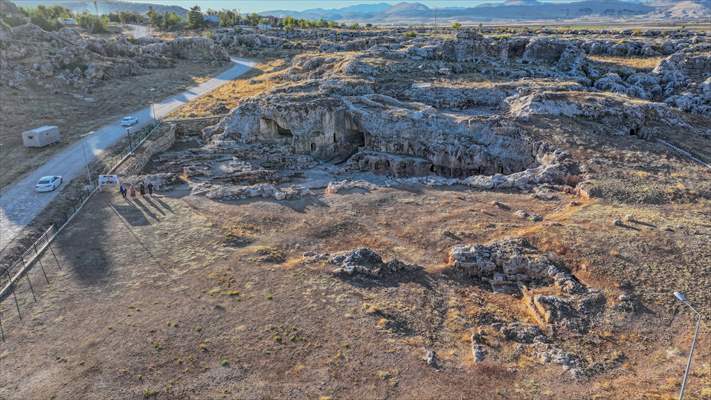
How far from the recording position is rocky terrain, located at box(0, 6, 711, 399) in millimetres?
20406

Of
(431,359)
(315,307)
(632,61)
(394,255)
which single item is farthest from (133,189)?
(632,61)

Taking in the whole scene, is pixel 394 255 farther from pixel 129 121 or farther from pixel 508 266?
pixel 129 121

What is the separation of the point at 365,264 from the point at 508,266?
28.4ft

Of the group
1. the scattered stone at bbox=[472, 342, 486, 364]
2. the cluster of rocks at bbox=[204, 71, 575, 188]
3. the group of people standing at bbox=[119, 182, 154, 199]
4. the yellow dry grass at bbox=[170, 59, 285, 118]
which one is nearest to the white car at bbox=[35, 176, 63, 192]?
the group of people standing at bbox=[119, 182, 154, 199]

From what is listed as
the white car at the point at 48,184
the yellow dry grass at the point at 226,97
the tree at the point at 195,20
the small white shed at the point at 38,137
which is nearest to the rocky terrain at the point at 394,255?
the white car at the point at 48,184

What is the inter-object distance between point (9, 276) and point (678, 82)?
79863 millimetres

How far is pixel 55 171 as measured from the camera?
42125 mm

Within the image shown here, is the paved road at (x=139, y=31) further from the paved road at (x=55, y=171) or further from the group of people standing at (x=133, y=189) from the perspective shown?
the group of people standing at (x=133, y=189)

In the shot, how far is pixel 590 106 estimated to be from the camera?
4741 cm

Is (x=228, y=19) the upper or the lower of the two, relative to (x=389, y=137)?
upper

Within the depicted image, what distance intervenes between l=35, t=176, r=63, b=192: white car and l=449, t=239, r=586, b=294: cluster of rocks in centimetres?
3326

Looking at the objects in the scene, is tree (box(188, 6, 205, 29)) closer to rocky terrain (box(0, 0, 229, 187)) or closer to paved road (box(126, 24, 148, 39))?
paved road (box(126, 24, 148, 39))

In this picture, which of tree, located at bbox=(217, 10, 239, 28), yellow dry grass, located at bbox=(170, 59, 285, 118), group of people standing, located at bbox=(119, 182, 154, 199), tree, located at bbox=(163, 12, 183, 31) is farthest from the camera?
tree, located at bbox=(217, 10, 239, 28)

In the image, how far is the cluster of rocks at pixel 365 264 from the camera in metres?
27.3
